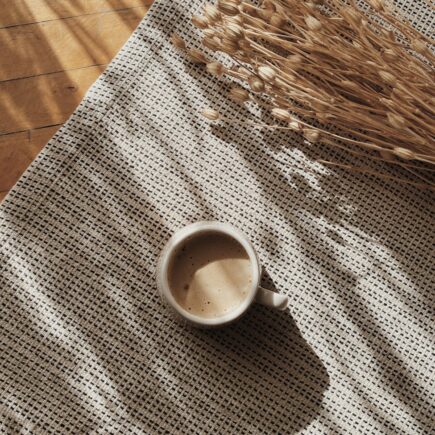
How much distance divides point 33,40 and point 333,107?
57 centimetres

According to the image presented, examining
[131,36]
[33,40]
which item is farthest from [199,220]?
[33,40]

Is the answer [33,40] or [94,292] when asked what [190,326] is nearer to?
[94,292]

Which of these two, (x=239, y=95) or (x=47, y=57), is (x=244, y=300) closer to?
(x=239, y=95)

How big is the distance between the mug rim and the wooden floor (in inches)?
13.0

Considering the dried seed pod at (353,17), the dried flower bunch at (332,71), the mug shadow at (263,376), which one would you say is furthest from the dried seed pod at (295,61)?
the mug shadow at (263,376)

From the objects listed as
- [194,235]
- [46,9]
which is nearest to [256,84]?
[194,235]

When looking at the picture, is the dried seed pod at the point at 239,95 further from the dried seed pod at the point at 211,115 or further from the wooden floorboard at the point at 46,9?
the wooden floorboard at the point at 46,9

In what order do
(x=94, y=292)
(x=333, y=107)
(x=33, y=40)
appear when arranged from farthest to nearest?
(x=33, y=40), (x=94, y=292), (x=333, y=107)

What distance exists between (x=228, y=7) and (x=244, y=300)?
0.42 meters

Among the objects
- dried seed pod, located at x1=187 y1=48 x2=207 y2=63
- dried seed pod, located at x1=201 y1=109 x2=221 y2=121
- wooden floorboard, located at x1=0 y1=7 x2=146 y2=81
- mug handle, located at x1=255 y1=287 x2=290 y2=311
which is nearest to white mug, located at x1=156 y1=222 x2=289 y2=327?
mug handle, located at x1=255 y1=287 x2=290 y2=311

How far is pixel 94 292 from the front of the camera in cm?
100

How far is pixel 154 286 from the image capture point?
100 cm

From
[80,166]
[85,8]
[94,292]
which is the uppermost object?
[85,8]

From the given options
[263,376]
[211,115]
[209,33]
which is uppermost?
[209,33]
